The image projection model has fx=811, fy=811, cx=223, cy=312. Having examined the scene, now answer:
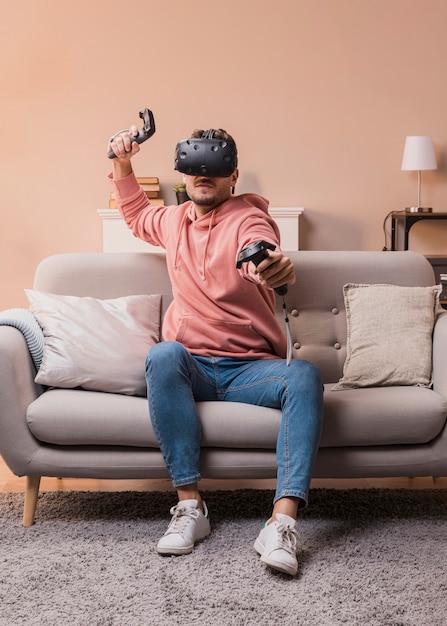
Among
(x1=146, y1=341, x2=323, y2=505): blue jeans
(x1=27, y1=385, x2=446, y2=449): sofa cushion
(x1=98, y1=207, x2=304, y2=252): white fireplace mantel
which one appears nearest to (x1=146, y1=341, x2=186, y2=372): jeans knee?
(x1=146, y1=341, x2=323, y2=505): blue jeans

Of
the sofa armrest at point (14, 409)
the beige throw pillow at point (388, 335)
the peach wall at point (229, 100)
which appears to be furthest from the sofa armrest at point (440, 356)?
the peach wall at point (229, 100)

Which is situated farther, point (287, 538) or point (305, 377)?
point (305, 377)

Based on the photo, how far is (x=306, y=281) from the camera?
2648 millimetres

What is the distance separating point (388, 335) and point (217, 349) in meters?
0.56

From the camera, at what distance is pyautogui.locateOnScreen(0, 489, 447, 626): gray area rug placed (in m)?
1.69

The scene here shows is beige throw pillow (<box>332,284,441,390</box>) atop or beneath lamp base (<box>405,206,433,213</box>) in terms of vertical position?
beneath

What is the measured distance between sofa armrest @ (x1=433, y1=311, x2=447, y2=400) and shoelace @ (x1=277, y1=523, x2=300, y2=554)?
2.09 ft

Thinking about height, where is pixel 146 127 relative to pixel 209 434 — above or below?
above

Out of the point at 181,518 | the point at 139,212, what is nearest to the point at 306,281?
the point at 139,212

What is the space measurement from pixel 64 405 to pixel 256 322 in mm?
582

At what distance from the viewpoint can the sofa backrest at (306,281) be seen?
2.63 meters

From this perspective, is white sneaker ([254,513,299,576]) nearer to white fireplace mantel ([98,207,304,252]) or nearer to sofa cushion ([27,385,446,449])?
sofa cushion ([27,385,446,449])

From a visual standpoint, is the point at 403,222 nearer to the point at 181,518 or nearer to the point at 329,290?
the point at 329,290

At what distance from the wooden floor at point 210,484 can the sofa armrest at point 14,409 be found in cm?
43
